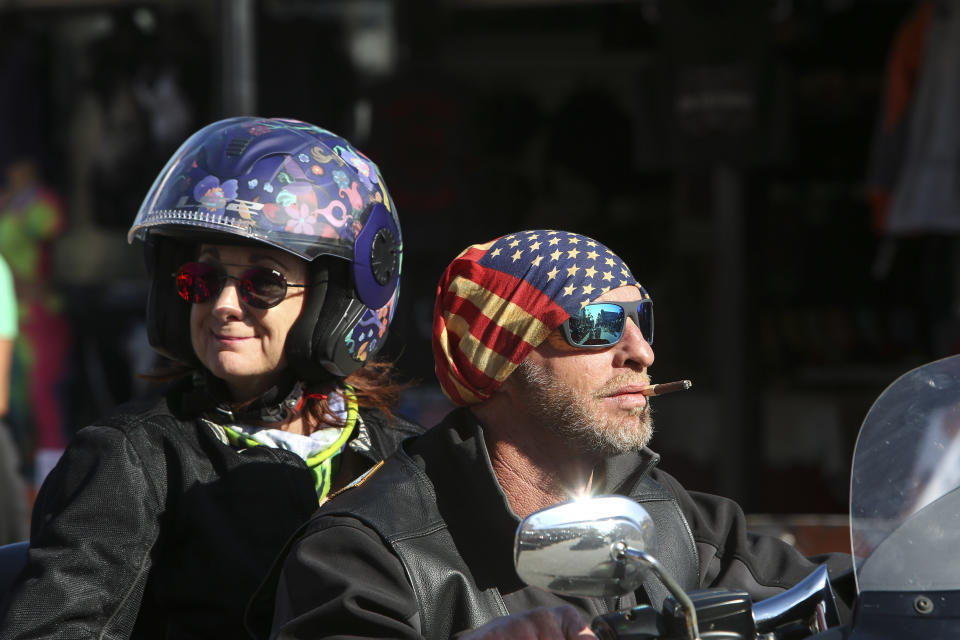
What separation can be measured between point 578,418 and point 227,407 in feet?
2.88

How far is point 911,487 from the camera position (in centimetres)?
194

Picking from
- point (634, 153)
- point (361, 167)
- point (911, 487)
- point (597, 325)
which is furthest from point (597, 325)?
point (634, 153)

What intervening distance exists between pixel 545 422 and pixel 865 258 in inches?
171

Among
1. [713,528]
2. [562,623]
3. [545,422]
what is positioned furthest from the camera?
[713,528]

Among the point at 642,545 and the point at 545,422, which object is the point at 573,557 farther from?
the point at 545,422

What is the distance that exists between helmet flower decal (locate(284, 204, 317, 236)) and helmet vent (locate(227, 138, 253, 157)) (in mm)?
203

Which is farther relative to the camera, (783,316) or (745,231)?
(783,316)

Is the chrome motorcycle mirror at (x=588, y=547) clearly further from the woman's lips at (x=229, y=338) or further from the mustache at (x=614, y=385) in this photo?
the woman's lips at (x=229, y=338)

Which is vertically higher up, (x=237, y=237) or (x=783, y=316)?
(x=237, y=237)

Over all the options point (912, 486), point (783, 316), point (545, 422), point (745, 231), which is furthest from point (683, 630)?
point (783, 316)

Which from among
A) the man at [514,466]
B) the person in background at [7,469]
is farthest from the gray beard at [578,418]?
the person in background at [7,469]

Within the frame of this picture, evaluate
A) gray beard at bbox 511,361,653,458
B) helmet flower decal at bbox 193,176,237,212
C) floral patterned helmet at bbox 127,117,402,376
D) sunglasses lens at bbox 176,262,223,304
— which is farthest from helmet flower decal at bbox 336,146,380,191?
gray beard at bbox 511,361,653,458

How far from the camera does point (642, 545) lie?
5.59ft

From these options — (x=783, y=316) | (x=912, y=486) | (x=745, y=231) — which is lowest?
(x=783, y=316)
